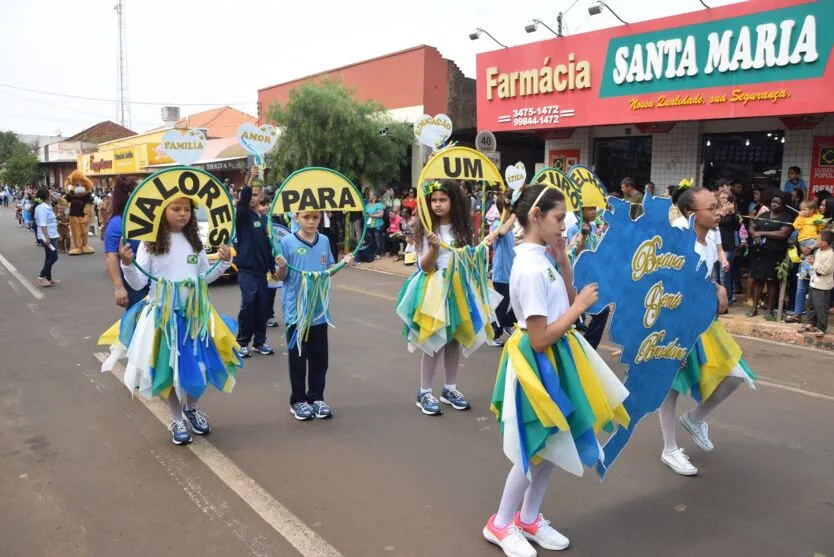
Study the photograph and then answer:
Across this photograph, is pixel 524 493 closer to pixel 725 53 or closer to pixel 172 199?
pixel 172 199

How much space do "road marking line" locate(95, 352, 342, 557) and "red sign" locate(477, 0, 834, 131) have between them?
10567 mm

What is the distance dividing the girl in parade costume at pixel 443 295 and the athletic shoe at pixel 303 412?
888 mm

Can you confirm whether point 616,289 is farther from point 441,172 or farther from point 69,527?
point 69,527

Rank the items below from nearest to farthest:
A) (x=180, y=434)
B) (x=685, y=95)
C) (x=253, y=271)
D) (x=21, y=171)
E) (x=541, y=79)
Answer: (x=180, y=434) < (x=253, y=271) < (x=685, y=95) < (x=541, y=79) < (x=21, y=171)

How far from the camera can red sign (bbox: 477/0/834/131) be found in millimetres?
10430

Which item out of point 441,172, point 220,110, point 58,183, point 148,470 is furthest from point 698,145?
point 58,183

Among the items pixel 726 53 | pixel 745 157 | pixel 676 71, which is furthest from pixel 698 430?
pixel 745 157

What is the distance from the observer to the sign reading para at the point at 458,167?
17.8 feet

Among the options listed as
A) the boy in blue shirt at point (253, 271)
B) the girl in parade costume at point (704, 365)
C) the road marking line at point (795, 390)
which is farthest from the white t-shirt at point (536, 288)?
the boy in blue shirt at point (253, 271)

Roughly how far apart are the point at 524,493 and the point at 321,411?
7.22 ft

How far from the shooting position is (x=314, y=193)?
197 inches

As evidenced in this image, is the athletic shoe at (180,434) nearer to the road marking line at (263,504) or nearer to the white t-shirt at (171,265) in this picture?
the road marking line at (263,504)

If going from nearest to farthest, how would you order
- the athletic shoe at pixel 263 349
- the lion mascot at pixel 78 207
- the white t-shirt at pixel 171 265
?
the white t-shirt at pixel 171 265 → the athletic shoe at pixel 263 349 → the lion mascot at pixel 78 207

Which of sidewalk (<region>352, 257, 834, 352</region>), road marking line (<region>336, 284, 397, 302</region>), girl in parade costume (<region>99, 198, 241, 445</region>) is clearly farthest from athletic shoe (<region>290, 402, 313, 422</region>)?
sidewalk (<region>352, 257, 834, 352</region>)
